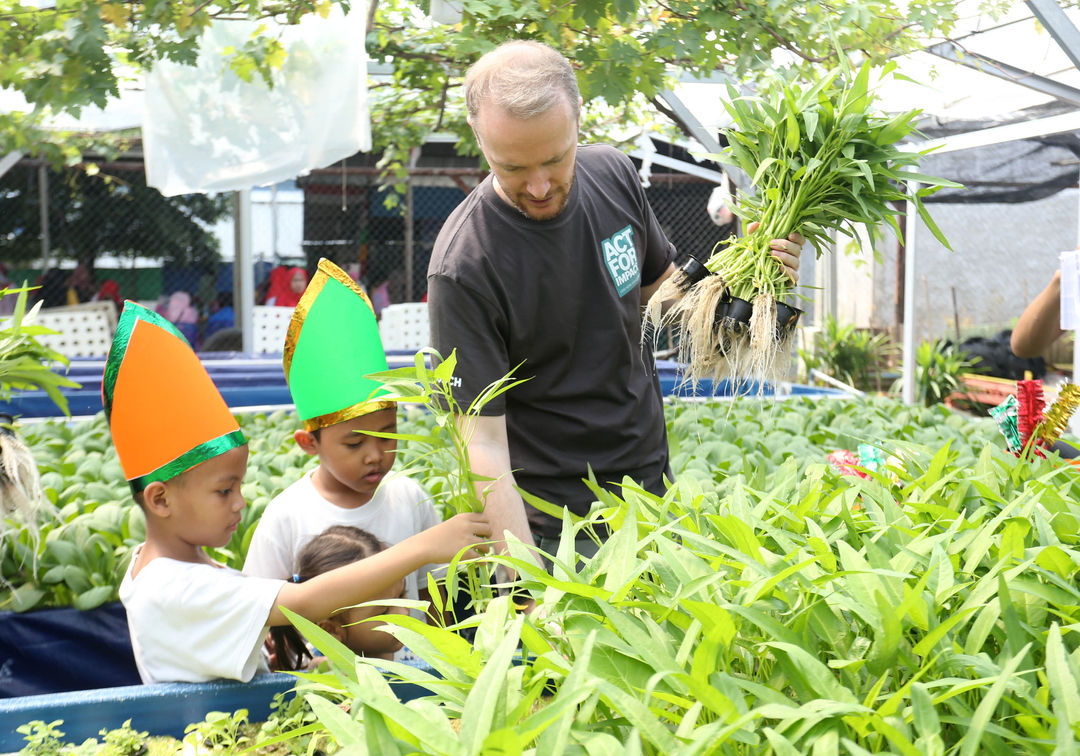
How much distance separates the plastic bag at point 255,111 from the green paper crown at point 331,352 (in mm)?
2297

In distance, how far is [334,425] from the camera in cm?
195

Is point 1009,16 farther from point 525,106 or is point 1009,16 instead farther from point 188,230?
point 188,230

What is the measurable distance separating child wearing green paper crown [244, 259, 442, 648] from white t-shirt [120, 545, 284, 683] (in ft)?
1.22

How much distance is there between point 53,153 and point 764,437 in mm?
6475

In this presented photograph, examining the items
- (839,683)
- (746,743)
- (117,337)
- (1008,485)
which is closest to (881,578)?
(839,683)

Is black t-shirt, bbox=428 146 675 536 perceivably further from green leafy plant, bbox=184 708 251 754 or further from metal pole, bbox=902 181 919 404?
metal pole, bbox=902 181 919 404

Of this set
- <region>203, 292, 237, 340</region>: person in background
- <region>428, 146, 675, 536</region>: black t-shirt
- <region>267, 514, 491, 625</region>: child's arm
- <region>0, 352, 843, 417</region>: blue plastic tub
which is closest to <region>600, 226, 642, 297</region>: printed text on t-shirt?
<region>428, 146, 675, 536</region>: black t-shirt

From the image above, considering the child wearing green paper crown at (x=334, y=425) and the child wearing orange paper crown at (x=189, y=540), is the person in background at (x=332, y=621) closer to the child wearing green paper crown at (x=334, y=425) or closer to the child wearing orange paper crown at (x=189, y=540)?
the child wearing green paper crown at (x=334, y=425)

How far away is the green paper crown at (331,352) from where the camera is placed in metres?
1.93

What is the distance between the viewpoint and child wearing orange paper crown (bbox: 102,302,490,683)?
1.55 metres

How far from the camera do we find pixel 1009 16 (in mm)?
4496

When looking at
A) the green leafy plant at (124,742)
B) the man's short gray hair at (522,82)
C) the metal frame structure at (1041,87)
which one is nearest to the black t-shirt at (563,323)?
the man's short gray hair at (522,82)

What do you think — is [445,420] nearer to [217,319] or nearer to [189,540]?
[189,540]

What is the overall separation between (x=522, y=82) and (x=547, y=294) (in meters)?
0.49
